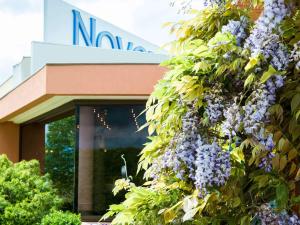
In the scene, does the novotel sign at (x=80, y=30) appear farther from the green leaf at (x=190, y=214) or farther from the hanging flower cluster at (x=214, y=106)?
the green leaf at (x=190, y=214)

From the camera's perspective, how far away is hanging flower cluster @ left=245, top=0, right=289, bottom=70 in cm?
245

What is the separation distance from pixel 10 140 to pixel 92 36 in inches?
156

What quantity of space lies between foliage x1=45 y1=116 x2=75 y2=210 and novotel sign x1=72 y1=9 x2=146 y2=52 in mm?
2853

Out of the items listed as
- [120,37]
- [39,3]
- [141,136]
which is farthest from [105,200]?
[120,37]

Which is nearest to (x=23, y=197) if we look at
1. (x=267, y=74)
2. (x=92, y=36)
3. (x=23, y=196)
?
(x=23, y=196)

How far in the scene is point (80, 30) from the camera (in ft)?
58.7

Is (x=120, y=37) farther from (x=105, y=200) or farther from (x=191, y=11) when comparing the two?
(x=191, y=11)

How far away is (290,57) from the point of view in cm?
248

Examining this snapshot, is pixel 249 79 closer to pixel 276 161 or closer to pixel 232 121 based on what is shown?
pixel 232 121

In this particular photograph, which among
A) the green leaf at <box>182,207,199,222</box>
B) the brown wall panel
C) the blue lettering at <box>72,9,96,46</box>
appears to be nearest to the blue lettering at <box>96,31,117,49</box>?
the blue lettering at <box>72,9,96,46</box>

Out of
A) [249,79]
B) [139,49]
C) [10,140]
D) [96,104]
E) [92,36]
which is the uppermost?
[92,36]

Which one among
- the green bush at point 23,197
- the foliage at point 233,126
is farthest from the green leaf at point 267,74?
the green bush at point 23,197

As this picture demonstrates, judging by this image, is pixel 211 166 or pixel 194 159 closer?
pixel 211 166

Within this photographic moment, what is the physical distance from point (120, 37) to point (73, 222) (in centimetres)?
1172
